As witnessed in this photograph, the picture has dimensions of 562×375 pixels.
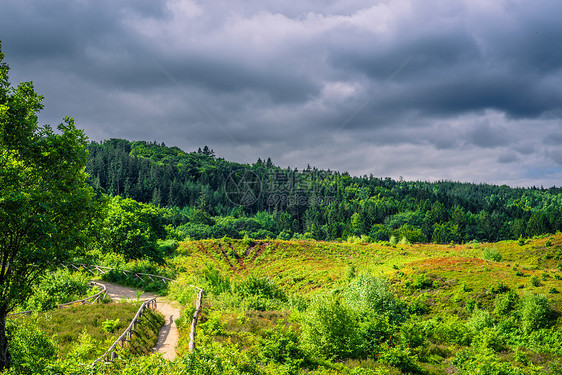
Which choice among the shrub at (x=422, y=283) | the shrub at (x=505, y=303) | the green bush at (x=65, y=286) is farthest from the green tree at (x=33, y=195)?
the shrub at (x=422, y=283)

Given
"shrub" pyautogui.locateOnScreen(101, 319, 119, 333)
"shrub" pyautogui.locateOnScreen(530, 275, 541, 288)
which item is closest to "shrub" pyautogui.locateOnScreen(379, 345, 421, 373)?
"shrub" pyautogui.locateOnScreen(101, 319, 119, 333)

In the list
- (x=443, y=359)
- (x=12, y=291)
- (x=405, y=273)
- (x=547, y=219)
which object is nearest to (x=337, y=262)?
(x=405, y=273)

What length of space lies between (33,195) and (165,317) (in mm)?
13524

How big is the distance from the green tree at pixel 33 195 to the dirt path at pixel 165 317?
14.4ft

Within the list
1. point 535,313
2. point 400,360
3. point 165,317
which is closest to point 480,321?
point 535,313

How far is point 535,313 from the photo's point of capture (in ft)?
89.1

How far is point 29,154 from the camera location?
9.29m

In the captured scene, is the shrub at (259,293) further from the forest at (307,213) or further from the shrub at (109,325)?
the forest at (307,213)

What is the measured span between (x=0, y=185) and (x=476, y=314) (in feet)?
117

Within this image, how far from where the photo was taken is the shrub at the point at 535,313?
27.0 m

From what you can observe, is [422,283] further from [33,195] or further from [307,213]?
[307,213]

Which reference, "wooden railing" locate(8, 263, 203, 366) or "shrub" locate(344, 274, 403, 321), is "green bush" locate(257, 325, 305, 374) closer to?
"wooden railing" locate(8, 263, 203, 366)

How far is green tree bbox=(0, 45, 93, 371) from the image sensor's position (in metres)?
8.49

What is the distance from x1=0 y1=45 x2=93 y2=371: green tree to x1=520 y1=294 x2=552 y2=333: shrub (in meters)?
34.0
